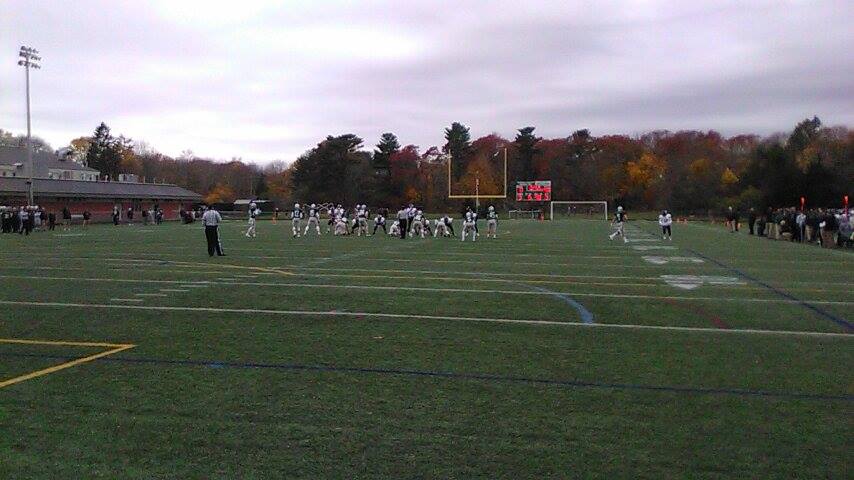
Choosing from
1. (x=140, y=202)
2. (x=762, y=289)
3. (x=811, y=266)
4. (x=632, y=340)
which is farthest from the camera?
(x=140, y=202)

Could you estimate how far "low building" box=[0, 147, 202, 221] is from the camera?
55.1 meters

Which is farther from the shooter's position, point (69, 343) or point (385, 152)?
point (385, 152)

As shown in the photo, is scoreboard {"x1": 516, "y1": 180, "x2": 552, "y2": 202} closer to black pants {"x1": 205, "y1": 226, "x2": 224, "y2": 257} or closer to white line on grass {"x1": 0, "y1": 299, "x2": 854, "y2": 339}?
black pants {"x1": 205, "y1": 226, "x2": 224, "y2": 257}

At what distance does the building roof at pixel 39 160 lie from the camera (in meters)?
71.4

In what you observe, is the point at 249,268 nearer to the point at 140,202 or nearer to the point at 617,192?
the point at 140,202

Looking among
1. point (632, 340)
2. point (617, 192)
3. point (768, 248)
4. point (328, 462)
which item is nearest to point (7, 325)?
point (328, 462)

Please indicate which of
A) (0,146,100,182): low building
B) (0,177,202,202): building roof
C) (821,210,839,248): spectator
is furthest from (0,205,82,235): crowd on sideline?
Result: (821,210,839,248): spectator

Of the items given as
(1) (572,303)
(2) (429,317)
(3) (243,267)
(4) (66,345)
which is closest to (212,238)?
(3) (243,267)

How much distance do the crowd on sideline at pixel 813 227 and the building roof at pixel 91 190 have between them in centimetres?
4866

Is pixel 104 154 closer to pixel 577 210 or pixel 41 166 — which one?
pixel 41 166

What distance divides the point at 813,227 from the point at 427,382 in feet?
93.4

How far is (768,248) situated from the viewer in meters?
25.5

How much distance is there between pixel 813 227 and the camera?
29.9 metres

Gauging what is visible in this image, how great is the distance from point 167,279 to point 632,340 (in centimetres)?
932
